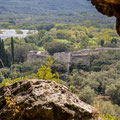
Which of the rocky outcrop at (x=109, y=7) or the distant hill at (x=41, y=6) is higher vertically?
the distant hill at (x=41, y=6)

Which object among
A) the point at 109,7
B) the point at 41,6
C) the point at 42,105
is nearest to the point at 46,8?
the point at 41,6

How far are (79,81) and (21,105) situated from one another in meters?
14.6

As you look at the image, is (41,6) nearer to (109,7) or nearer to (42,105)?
(109,7)

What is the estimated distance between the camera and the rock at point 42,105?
8.09 ft

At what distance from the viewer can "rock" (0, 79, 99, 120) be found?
8.09 feet

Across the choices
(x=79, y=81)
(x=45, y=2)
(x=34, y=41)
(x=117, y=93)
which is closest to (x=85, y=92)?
(x=117, y=93)

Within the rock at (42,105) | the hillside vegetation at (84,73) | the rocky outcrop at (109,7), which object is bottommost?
the hillside vegetation at (84,73)

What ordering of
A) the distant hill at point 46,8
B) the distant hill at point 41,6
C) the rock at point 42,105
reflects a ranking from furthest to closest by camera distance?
the distant hill at point 41,6, the distant hill at point 46,8, the rock at point 42,105

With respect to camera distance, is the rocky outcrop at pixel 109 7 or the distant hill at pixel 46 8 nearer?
the rocky outcrop at pixel 109 7

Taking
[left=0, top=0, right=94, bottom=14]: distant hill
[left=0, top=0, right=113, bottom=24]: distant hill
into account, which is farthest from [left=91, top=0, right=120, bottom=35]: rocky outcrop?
[left=0, top=0, right=94, bottom=14]: distant hill

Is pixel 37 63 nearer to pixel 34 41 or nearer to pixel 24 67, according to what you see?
pixel 24 67

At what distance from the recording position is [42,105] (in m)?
2.45

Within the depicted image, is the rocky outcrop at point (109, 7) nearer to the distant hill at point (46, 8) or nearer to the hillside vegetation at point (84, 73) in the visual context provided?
the hillside vegetation at point (84, 73)

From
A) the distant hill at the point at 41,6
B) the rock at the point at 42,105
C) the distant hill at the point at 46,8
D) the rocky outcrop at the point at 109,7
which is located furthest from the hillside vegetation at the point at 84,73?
the distant hill at the point at 41,6
